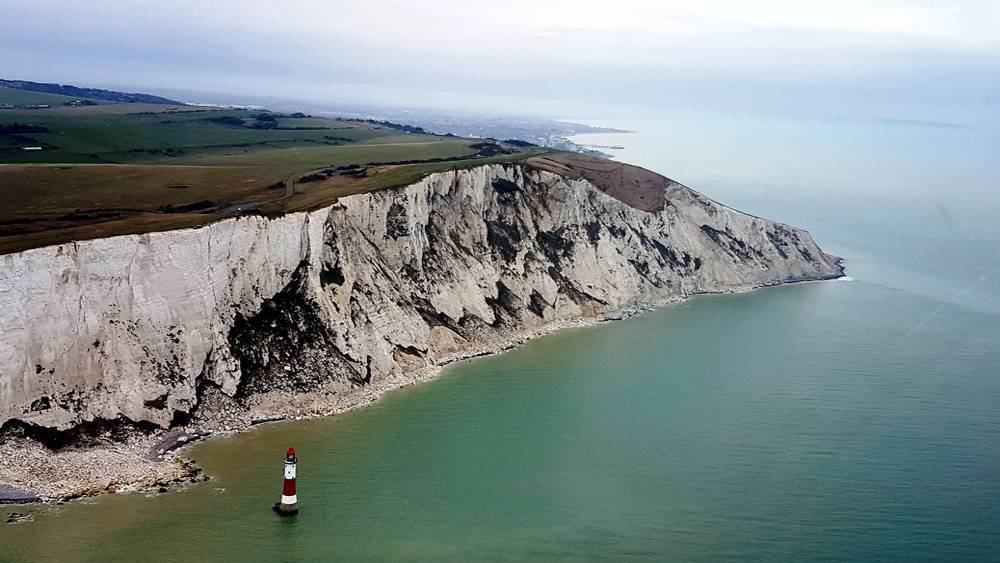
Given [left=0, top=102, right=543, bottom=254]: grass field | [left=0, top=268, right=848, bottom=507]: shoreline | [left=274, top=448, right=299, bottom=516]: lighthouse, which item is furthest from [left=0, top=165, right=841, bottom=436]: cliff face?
[left=274, top=448, right=299, bottom=516]: lighthouse

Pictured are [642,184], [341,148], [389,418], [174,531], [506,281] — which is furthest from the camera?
[341,148]

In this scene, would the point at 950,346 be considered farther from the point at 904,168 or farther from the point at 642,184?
the point at 904,168

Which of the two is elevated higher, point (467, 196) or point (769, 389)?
point (467, 196)

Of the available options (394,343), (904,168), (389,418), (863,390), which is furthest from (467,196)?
(904,168)

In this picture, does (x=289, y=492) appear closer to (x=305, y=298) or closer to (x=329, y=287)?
(x=305, y=298)

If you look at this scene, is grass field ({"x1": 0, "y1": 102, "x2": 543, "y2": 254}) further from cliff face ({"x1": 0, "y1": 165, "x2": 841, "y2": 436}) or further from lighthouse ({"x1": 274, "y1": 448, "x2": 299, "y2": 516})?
lighthouse ({"x1": 274, "y1": 448, "x2": 299, "y2": 516})

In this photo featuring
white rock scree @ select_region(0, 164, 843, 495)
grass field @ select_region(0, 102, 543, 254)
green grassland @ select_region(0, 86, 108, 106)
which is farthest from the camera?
green grassland @ select_region(0, 86, 108, 106)
